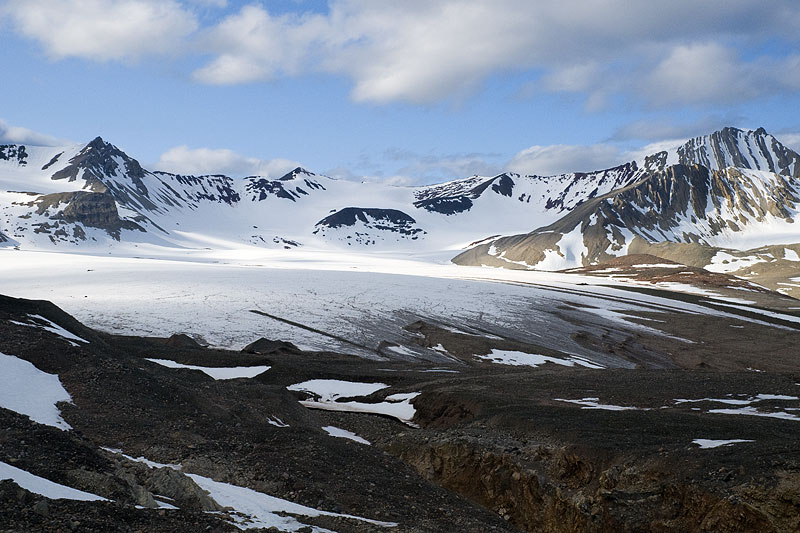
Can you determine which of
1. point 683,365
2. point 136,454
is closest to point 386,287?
point 683,365

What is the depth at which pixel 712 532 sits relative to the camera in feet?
57.9

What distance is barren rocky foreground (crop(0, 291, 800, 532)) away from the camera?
15.1 meters

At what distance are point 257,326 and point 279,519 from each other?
54257 millimetres

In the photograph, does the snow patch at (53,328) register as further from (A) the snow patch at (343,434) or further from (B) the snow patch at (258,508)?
(B) the snow patch at (258,508)

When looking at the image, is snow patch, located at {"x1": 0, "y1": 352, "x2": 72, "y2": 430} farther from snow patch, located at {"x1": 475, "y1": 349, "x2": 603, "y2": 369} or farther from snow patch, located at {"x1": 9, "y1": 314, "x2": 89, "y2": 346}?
snow patch, located at {"x1": 475, "y1": 349, "x2": 603, "y2": 369}

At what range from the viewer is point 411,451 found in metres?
27.6

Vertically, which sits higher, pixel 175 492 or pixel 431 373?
pixel 175 492

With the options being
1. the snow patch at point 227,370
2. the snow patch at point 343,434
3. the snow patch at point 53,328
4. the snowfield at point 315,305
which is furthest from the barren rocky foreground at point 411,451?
the snowfield at point 315,305

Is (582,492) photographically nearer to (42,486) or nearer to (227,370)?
(42,486)

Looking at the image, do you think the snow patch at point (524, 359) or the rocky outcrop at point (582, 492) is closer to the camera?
the rocky outcrop at point (582, 492)

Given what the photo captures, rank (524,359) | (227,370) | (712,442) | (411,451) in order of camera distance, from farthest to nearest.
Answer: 1. (524,359)
2. (227,370)
3. (411,451)
4. (712,442)

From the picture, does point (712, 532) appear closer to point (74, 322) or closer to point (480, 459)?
Answer: point (480, 459)

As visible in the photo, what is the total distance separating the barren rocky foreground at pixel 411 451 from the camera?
1506 centimetres

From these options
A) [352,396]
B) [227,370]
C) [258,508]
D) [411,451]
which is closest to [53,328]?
[227,370]
